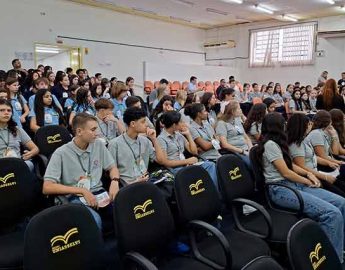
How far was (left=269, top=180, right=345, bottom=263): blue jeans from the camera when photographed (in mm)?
2326

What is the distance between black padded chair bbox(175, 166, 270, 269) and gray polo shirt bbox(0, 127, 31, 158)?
1655 mm

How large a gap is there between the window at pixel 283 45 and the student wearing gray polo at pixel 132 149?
1034 cm

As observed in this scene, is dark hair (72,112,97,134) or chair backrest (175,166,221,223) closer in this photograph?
chair backrest (175,166,221,223)

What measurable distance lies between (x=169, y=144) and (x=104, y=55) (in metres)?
8.25

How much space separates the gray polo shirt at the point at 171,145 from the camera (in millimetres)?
3004

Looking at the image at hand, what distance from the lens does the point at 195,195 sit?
206 cm

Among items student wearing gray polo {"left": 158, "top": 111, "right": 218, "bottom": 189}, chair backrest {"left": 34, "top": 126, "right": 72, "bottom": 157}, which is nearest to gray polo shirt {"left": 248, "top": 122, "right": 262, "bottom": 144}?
student wearing gray polo {"left": 158, "top": 111, "right": 218, "bottom": 189}

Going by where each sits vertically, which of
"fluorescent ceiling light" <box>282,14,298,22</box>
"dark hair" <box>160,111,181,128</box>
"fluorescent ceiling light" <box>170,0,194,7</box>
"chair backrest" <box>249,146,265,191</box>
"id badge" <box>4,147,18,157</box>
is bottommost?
"chair backrest" <box>249,146,265,191</box>

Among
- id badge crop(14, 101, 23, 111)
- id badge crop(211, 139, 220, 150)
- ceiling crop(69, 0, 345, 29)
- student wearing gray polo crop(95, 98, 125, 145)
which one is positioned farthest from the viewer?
ceiling crop(69, 0, 345, 29)

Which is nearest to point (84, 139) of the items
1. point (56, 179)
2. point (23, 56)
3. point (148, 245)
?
point (56, 179)

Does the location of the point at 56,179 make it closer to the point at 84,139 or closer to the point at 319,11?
the point at 84,139

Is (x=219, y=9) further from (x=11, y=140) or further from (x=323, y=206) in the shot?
(x=323, y=206)

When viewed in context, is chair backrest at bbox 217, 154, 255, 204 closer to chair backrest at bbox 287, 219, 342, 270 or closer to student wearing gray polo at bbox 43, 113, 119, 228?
student wearing gray polo at bbox 43, 113, 119, 228

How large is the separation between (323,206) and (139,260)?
157 centimetres
